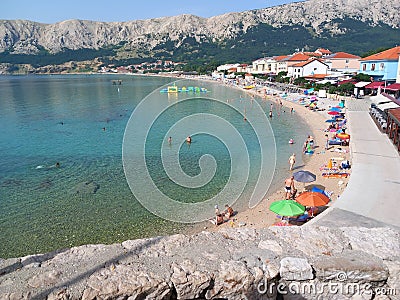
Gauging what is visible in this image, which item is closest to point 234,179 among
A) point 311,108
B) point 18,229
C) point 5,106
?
point 18,229

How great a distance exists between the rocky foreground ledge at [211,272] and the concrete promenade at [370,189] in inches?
240

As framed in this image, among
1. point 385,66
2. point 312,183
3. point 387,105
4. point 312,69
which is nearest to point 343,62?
point 312,69

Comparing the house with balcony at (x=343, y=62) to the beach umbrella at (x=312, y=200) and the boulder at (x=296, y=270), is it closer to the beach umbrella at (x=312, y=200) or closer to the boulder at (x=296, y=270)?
the beach umbrella at (x=312, y=200)

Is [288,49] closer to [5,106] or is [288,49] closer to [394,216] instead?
[5,106]

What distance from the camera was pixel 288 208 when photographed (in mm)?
13008

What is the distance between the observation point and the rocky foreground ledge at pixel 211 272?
4738mm

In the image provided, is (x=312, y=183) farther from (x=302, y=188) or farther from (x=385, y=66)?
(x=385, y=66)

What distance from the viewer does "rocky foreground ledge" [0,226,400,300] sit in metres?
4.74

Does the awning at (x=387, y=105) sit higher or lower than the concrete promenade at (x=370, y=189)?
higher

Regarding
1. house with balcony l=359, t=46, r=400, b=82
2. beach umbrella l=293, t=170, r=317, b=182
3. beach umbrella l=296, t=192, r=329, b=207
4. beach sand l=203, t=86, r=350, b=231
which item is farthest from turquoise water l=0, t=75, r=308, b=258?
house with balcony l=359, t=46, r=400, b=82

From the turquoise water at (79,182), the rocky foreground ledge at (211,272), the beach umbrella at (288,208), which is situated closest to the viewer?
the rocky foreground ledge at (211,272)

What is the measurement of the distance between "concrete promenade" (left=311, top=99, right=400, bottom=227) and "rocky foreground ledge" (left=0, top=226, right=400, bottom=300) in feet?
20.0

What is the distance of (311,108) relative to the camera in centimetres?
4538

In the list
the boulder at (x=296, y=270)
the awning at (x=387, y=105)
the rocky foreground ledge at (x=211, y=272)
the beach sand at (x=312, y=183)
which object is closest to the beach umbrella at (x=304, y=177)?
the beach sand at (x=312, y=183)
